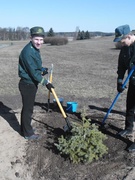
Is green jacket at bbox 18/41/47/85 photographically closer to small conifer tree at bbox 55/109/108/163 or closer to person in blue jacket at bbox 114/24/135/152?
small conifer tree at bbox 55/109/108/163

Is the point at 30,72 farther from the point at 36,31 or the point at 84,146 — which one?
the point at 84,146

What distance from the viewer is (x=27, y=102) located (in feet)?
16.5

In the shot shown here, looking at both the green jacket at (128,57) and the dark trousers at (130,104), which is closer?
the green jacket at (128,57)

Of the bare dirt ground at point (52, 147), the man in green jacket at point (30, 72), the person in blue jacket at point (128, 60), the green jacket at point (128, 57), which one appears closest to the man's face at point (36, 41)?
the man in green jacket at point (30, 72)

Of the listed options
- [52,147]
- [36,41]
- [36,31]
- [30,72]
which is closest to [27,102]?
[30,72]

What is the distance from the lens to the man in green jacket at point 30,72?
4688 mm

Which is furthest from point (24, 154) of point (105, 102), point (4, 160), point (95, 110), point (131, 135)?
point (105, 102)

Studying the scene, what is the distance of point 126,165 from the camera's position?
4184 mm

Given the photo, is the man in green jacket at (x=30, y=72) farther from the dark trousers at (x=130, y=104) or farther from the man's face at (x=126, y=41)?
the dark trousers at (x=130, y=104)

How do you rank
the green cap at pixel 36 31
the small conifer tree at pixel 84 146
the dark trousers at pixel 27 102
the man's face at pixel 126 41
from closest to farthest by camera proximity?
the small conifer tree at pixel 84 146, the man's face at pixel 126 41, the green cap at pixel 36 31, the dark trousers at pixel 27 102

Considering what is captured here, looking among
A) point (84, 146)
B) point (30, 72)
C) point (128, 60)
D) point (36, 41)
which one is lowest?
point (84, 146)

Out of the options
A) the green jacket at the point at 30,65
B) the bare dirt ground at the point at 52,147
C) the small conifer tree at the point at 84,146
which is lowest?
the bare dirt ground at the point at 52,147

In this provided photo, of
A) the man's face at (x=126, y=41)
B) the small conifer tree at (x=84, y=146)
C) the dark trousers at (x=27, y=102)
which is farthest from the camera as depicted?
the dark trousers at (x=27, y=102)

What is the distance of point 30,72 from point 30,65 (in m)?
0.14
